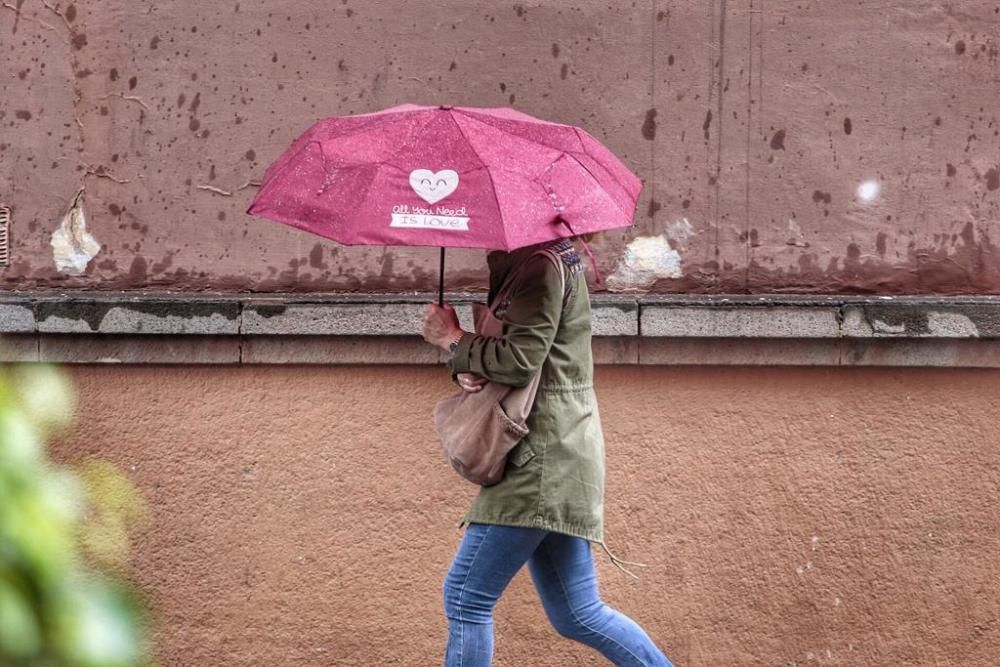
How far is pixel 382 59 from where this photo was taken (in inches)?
206

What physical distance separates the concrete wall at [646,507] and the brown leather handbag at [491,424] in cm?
136

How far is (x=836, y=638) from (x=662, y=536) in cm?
76

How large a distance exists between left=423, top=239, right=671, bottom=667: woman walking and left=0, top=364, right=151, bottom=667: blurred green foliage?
2582mm

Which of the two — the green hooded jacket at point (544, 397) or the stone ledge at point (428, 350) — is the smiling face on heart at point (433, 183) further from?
the stone ledge at point (428, 350)

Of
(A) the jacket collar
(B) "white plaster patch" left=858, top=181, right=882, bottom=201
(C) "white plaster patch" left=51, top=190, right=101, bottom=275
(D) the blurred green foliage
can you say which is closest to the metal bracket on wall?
(C) "white plaster patch" left=51, top=190, right=101, bottom=275

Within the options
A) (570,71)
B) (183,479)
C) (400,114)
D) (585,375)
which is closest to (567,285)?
(585,375)

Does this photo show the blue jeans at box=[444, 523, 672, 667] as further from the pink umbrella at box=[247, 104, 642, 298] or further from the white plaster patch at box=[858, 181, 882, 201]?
the white plaster patch at box=[858, 181, 882, 201]

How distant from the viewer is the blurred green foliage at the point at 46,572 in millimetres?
1044

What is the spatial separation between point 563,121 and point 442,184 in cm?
188

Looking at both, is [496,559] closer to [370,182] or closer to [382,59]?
[370,182]

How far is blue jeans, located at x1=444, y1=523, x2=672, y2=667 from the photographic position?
384cm

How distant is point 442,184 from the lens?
3.45m

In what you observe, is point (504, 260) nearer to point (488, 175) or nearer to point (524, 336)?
point (524, 336)

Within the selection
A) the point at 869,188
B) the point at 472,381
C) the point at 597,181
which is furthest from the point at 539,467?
the point at 869,188
